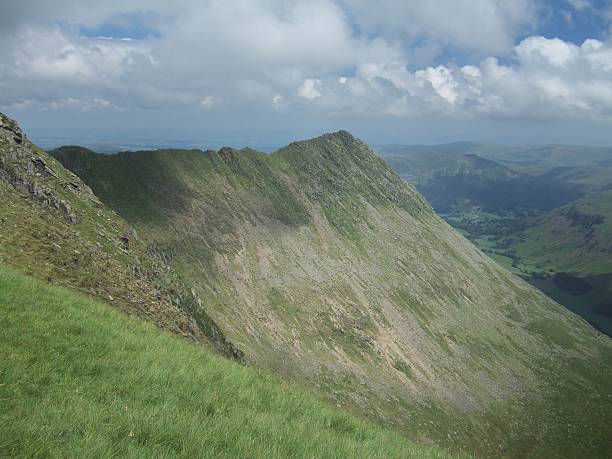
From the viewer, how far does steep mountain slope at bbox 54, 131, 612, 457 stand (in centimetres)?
7450

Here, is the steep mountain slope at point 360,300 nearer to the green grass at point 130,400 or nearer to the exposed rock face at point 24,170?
the exposed rock face at point 24,170

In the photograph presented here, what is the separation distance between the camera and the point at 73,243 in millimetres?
27562

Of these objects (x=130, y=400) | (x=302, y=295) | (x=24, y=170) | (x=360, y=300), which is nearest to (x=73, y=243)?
(x=24, y=170)

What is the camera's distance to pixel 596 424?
323ft

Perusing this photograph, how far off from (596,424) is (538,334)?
3445 centimetres

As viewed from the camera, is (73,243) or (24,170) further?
(24,170)

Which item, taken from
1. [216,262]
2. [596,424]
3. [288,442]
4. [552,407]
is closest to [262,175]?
[216,262]

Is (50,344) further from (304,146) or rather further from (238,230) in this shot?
(304,146)

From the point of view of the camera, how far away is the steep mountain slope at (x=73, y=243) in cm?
2316

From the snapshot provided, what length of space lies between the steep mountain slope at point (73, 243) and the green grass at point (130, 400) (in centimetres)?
827

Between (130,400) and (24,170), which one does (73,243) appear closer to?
(24,170)

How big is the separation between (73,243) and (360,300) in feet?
250

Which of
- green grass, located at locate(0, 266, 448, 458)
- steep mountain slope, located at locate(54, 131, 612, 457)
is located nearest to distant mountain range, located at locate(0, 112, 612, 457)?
green grass, located at locate(0, 266, 448, 458)

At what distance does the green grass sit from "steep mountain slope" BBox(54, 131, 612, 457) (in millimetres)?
47684
